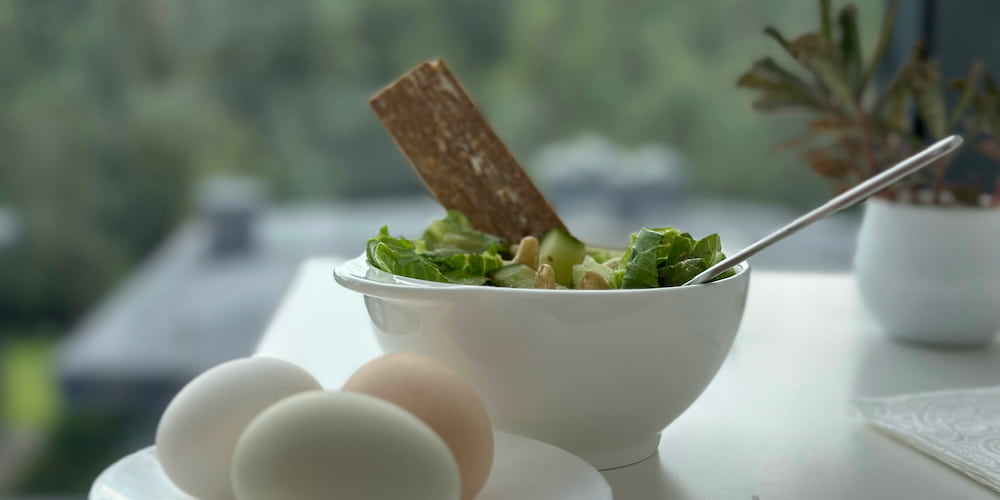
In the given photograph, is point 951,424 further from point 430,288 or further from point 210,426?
point 210,426

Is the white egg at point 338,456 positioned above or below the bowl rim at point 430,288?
below

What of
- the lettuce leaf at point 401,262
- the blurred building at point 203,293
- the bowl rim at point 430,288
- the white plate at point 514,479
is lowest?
the blurred building at point 203,293

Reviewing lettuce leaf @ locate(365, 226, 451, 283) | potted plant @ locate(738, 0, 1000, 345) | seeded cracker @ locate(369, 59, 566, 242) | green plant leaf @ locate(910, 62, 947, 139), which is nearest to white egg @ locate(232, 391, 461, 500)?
lettuce leaf @ locate(365, 226, 451, 283)

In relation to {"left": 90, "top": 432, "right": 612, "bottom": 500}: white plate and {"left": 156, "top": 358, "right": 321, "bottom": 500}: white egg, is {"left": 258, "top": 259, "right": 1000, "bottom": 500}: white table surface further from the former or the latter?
{"left": 156, "top": 358, "right": 321, "bottom": 500}: white egg

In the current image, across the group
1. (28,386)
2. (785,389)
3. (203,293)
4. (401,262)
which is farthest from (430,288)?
(28,386)

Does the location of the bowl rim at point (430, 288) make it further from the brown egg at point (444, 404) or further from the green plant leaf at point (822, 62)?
the green plant leaf at point (822, 62)

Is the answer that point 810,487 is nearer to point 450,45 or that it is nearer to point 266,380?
point 266,380

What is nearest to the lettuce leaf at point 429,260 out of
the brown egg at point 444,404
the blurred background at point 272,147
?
the brown egg at point 444,404

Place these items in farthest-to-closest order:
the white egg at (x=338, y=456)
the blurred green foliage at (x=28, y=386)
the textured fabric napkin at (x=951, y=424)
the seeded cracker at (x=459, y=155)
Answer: the blurred green foliage at (x=28, y=386) → the seeded cracker at (x=459, y=155) → the textured fabric napkin at (x=951, y=424) → the white egg at (x=338, y=456)

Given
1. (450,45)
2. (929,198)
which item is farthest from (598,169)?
(929,198)
